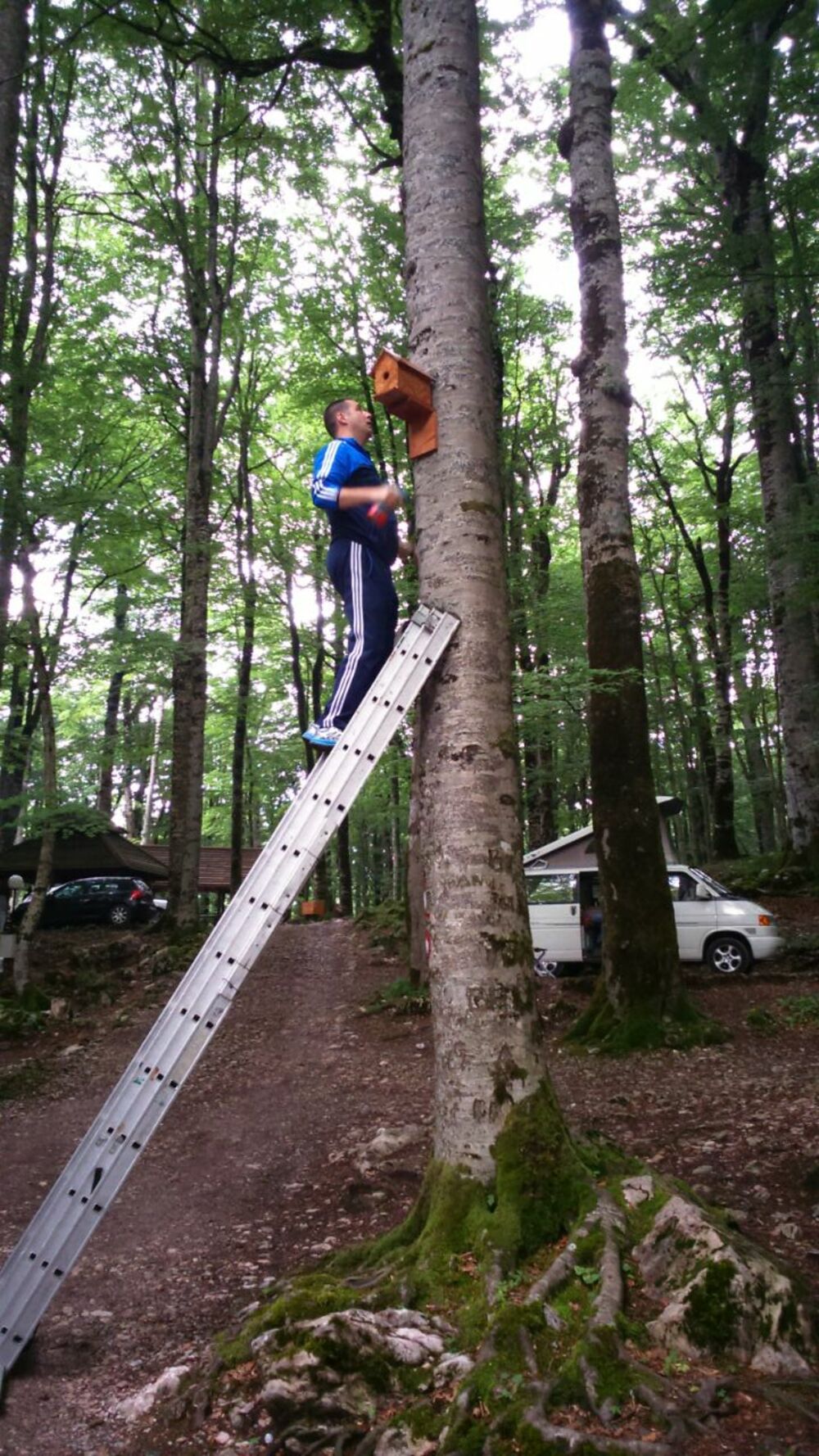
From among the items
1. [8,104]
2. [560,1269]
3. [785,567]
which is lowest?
[560,1269]

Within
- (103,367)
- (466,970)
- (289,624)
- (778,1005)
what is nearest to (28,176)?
(103,367)

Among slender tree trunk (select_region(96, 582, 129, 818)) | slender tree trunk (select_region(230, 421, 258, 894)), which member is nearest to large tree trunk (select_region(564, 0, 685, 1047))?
slender tree trunk (select_region(96, 582, 129, 818))

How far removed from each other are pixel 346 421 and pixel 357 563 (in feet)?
2.32

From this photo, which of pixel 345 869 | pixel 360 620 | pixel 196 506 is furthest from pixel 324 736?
pixel 345 869

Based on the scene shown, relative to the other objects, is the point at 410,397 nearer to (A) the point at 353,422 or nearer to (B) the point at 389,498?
(A) the point at 353,422

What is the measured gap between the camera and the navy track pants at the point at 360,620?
359 centimetres

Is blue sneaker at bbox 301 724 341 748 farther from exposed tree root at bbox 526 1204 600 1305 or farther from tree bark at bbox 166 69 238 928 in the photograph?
tree bark at bbox 166 69 238 928

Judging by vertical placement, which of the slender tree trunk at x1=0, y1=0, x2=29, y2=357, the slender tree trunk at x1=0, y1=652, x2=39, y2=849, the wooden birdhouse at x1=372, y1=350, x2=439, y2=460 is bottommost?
the wooden birdhouse at x1=372, y1=350, x2=439, y2=460

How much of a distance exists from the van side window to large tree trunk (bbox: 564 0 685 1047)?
484 cm

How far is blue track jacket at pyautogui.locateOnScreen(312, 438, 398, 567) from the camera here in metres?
3.65

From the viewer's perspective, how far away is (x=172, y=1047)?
3.10m

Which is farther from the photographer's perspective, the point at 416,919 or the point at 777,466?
the point at 777,466

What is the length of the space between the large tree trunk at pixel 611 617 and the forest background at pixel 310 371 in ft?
2.26

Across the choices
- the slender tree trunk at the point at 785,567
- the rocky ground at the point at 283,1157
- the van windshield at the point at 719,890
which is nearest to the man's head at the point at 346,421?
the rocky ground at the point at 283,1157
